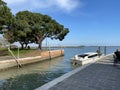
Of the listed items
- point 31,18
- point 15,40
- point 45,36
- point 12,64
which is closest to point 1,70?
point 12,64

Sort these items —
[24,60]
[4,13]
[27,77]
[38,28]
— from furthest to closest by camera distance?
[38,28] < [4,13] < [24,60] < [27,77]

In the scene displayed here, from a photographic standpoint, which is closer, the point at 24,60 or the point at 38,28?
the point at 24,60

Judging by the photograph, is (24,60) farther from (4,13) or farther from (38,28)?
(38,28)

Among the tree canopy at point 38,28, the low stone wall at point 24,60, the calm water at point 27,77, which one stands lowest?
the calm water at point 27,77

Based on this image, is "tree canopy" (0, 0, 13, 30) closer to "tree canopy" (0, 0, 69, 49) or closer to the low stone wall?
the low stone wall

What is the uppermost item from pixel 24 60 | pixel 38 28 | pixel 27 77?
pixel 38 28

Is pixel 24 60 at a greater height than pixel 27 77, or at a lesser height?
greater

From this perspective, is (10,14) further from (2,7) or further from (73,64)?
(73,64)

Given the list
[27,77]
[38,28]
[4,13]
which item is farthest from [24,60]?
[38,28]

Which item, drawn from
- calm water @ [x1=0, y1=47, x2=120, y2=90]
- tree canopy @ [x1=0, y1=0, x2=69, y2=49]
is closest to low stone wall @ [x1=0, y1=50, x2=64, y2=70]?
calm water @ [x1=0, y1=47, x2=120, y2=90]

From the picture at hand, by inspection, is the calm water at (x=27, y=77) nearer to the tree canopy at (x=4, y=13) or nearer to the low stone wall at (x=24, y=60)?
the low stone wall at (x=24, y=60)

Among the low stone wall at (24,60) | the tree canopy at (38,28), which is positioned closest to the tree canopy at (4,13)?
the low stone wall at (24,60)

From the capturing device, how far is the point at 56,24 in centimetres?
5912

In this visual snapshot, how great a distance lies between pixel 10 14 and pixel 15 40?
16.7m
